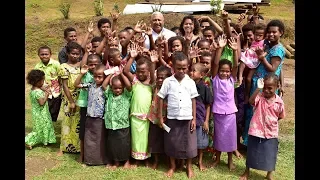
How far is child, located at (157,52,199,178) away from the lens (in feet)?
13.2

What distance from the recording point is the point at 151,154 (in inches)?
181

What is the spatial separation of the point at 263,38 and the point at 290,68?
6059mm

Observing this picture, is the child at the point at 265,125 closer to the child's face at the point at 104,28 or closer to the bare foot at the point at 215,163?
the bare foot at the point at 215,163

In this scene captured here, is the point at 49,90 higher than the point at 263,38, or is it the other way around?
the point at 263,38

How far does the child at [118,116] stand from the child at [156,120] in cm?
26

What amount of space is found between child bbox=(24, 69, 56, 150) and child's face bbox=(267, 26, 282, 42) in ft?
9.35

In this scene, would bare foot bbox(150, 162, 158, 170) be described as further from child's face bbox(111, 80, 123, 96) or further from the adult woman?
the adult woman

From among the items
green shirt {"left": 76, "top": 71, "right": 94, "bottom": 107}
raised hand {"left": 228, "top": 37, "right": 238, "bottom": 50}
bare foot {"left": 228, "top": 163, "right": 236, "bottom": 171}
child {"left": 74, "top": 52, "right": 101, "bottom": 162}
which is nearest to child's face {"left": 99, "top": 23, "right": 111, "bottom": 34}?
child {"left": 74, "top": 52, "right": 101, "bottom": 162}

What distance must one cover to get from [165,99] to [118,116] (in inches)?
22.2

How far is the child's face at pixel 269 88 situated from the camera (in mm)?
3869

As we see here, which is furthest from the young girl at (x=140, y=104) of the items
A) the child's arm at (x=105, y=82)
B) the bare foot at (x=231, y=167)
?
the bare foot at (x=231, y=167)

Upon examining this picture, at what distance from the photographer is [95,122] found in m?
4.39
